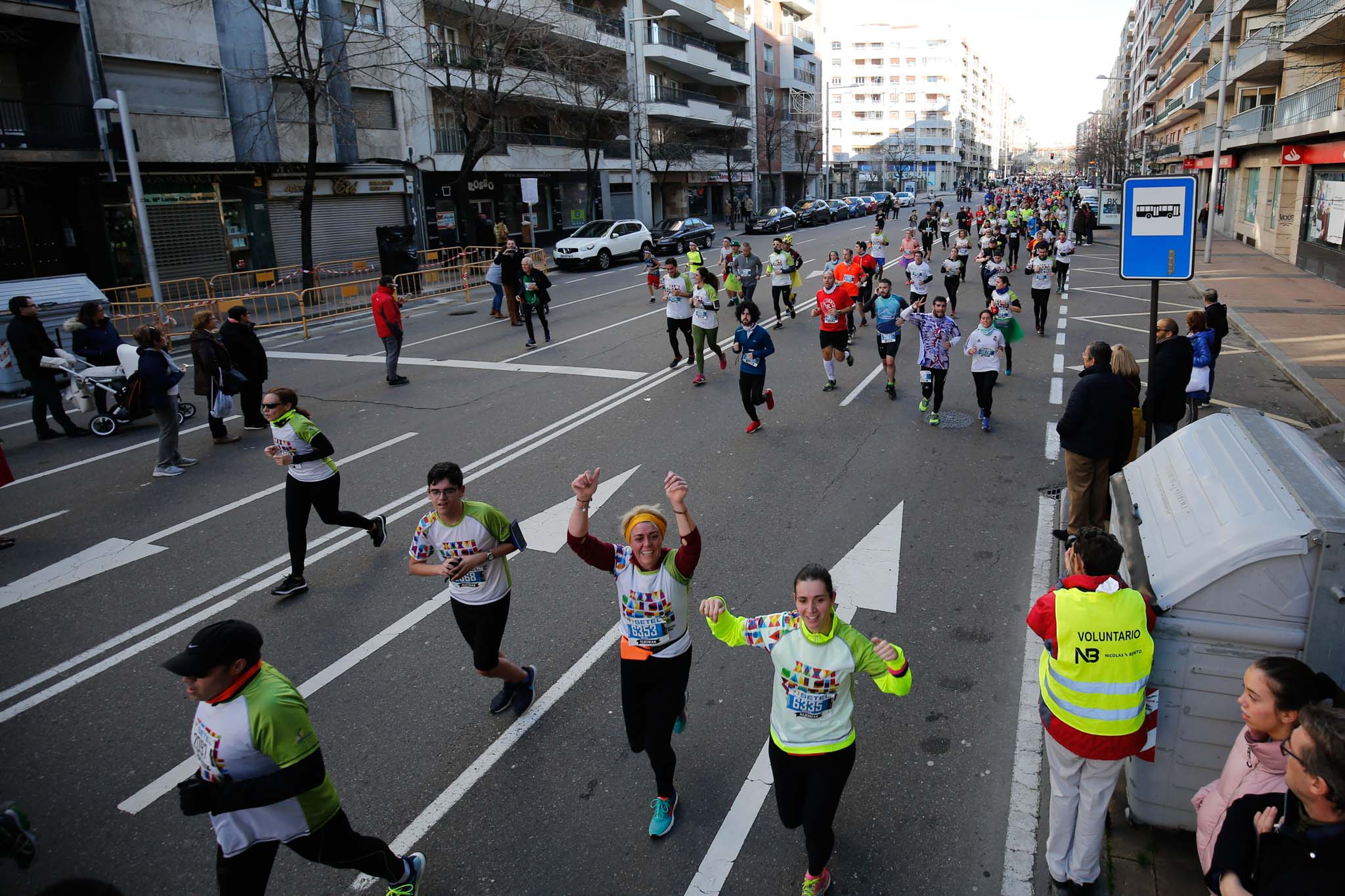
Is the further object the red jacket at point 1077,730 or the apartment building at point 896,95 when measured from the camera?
the apartment building at point 896,95

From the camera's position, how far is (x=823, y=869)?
365cm

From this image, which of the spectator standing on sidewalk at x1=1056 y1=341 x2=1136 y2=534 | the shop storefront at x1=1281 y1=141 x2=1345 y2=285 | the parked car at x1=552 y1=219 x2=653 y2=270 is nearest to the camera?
the spectator standing on sidewalk at x1=1056 y1=341 x2=1136 y2=534

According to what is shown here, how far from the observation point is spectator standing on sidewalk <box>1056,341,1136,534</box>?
6770mm

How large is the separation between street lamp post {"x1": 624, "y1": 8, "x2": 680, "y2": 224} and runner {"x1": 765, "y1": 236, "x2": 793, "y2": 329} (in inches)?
1093

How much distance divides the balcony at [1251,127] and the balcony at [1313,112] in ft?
8.48

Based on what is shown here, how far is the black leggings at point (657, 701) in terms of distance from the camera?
4027 mm

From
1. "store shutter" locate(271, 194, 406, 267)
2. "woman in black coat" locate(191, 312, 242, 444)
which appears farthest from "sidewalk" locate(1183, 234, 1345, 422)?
"store shutter" locate(271, 194, 406, 267)

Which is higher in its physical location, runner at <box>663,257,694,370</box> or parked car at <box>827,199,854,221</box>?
parked car at <box>827,199,854,221</box>

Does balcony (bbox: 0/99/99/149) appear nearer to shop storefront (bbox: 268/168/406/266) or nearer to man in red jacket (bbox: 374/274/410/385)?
shop storefront (bbox: 268/168/406/266)

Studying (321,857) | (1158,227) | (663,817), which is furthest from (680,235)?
(321,857)

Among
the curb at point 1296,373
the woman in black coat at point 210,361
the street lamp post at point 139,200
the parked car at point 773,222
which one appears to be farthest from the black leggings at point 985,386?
the parked car at point 773,222

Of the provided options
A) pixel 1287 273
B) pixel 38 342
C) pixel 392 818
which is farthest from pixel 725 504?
pixel 1287 273

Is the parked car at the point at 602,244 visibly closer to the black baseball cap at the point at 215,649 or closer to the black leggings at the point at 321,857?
the black leggings at the point at 321,857

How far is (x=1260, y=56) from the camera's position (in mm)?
29797
